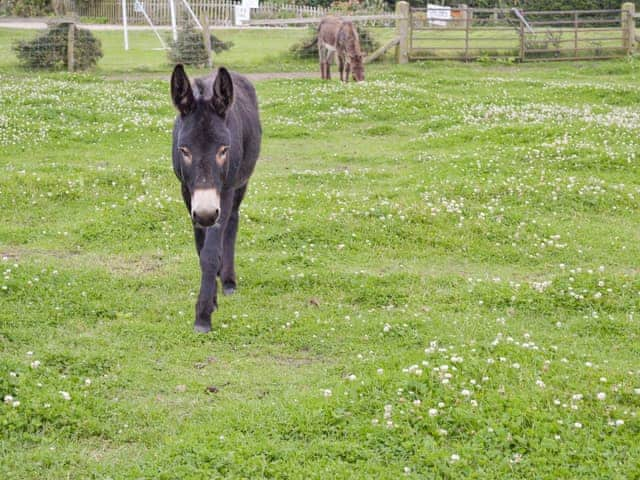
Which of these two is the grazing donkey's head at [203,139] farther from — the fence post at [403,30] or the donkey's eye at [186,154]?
the fence post at [403,30]

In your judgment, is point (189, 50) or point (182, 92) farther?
point (189, 50)

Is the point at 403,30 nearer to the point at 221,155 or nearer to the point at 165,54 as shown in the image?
the point at 165,54

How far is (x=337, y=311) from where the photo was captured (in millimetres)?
9312

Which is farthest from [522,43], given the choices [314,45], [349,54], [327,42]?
[349,54]

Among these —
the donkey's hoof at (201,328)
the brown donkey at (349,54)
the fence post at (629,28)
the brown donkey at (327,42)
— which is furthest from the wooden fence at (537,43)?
the donkey's hoof at (201,328)

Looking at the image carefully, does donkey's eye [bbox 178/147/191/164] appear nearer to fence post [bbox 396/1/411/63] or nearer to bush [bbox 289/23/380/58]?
fence post [bbox 396/1/411/63]

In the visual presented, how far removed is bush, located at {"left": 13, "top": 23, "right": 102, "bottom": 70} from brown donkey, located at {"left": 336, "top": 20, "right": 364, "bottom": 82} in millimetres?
9029

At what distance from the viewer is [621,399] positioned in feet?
22.0

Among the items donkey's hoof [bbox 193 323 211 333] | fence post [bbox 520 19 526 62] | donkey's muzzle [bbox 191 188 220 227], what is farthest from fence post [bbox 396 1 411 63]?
donkey's muzzle [bbox 191 188 220 227]

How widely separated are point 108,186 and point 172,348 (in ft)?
21.5

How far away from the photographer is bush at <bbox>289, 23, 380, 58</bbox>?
116ft

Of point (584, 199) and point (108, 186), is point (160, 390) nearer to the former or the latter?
point (108, 186)

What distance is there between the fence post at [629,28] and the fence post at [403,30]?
29.2 feet

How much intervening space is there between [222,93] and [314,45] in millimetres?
28102
